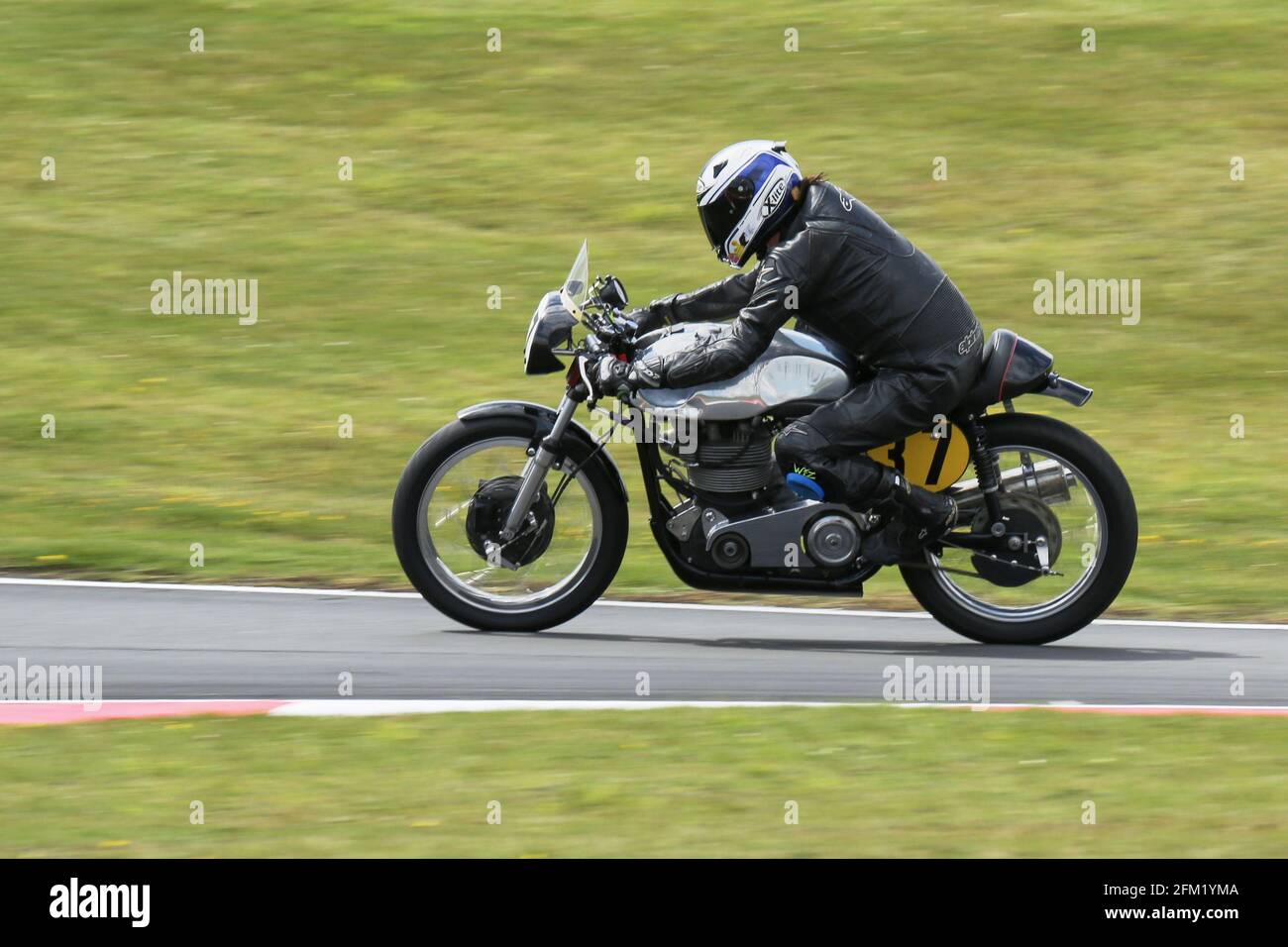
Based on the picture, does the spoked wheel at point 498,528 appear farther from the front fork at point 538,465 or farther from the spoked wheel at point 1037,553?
the spoked wheel at point 1037,553

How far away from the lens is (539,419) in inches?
303

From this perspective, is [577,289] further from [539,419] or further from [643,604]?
[643,604]

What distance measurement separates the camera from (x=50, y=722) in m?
6.50

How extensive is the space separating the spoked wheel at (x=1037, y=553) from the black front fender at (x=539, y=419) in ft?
4.19

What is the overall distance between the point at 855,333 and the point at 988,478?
80 centimetres

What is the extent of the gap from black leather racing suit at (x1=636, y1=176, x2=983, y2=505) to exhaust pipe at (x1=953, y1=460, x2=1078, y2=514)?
35cm

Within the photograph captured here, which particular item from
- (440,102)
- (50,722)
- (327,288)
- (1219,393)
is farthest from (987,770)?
(440,102)

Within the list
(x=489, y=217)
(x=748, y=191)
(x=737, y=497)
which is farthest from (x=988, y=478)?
(x=489, y=217)

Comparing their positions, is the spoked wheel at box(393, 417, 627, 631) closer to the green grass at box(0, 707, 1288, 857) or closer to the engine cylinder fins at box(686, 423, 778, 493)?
the engine cylinder fins at box(686, 423, 778, 493)

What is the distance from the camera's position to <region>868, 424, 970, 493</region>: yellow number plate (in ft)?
24.9

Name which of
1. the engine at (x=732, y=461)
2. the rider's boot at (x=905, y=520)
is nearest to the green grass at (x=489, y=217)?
the rider's boot at (x=905, y=520)

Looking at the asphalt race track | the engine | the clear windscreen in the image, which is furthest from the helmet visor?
the asphalt race track

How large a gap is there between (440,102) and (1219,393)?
8477 mm

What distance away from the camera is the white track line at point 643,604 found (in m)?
8.33
